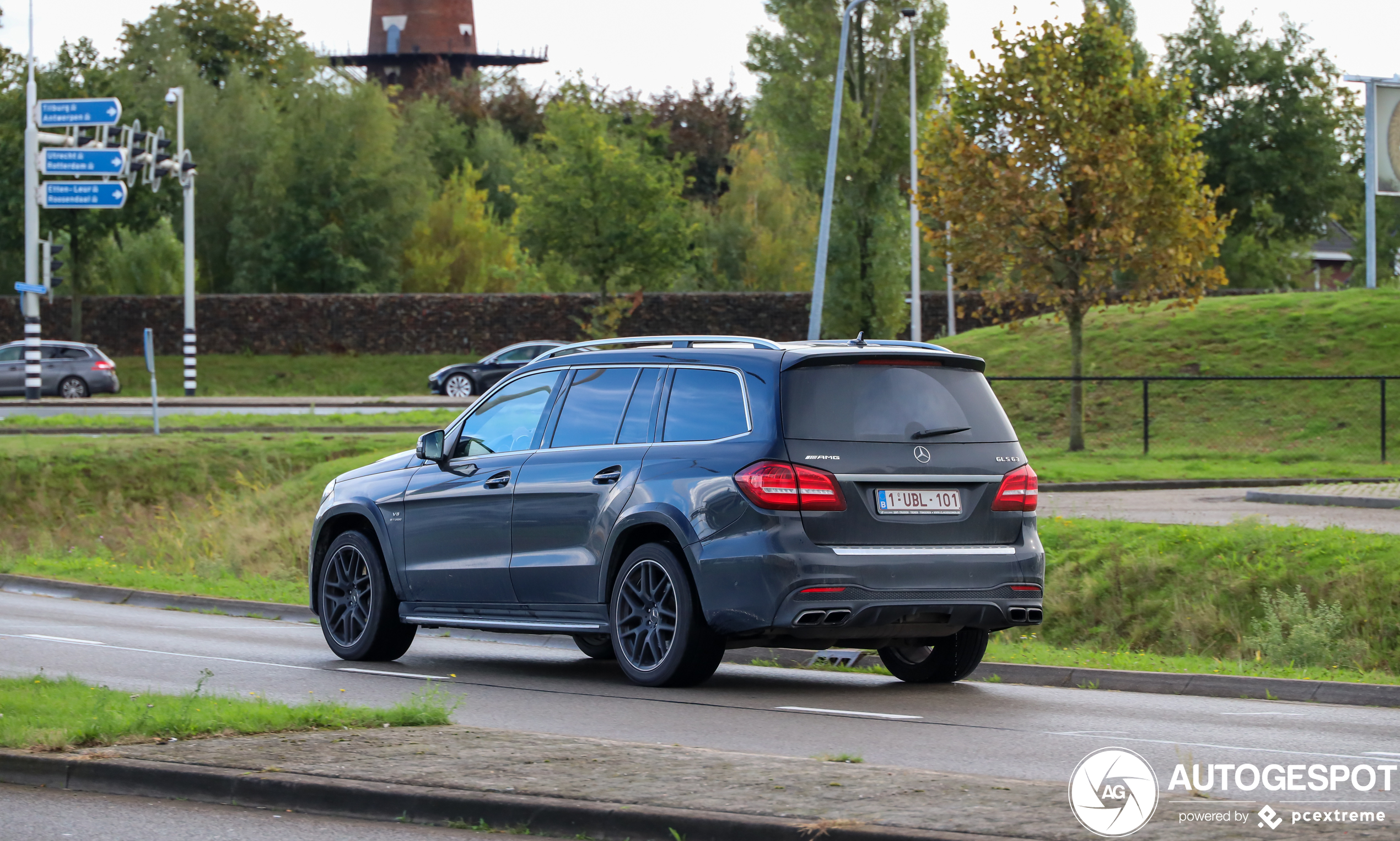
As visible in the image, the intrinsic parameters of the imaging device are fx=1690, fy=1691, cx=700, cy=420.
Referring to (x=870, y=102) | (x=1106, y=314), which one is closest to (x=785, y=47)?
(x=870, y=102)

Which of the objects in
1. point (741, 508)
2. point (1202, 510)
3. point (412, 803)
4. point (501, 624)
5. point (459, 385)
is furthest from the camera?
point (459, 385)

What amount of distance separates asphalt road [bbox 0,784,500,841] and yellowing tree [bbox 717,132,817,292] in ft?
183

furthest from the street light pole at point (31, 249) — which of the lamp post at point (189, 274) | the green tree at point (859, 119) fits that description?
the green tree at point (859, 119)

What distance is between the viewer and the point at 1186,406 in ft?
95.7

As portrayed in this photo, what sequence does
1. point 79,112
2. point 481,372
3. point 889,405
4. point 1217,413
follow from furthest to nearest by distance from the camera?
point 481,372 → point 79,112 → point 1217,413 → point 889,405

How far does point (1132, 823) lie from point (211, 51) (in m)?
74.7

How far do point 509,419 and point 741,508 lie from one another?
2.25 m

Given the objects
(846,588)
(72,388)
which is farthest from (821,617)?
(72,388)

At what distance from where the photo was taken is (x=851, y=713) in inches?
342

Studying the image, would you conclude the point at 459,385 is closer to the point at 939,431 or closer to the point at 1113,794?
the point at 939,431

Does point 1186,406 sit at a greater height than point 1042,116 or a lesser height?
lesser

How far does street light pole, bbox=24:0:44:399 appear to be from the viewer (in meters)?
42.3

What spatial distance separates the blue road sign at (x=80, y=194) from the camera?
42.7m

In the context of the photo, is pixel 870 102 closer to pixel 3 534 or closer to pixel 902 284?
pixel 902 284
